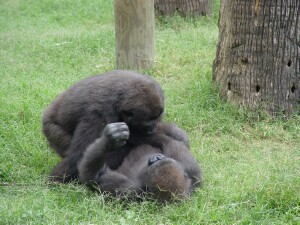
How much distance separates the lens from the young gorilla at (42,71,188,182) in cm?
447

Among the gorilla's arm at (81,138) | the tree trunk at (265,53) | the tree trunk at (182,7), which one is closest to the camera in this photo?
the gorilla's arm at (81,138)

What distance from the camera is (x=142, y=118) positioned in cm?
454

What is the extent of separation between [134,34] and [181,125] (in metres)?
2.17

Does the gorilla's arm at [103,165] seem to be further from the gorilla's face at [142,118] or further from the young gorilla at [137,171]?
the gorilla's face at [142,118]

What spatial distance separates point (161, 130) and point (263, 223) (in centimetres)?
158

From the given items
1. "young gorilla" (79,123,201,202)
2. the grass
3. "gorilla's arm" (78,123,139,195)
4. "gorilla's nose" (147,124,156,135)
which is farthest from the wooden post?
"gorilla's arm" (78,123,139,195)

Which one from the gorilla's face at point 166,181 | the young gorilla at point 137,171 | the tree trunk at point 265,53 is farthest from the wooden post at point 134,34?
the gorilla's face at point 166,181

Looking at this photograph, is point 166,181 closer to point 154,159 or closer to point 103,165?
point 154,159

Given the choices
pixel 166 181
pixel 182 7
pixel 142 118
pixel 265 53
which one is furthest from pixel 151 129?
pixel 182 7

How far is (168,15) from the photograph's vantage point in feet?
36.3

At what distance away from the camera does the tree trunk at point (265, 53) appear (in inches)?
229

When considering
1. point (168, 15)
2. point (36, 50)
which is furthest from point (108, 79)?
point (168, 15)

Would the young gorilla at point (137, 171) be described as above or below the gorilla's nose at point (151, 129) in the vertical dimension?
below

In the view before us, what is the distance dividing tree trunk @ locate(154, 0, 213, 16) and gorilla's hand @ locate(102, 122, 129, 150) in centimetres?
729
